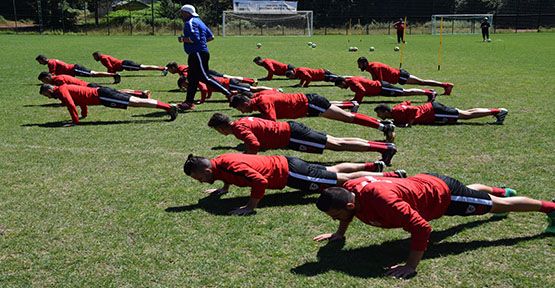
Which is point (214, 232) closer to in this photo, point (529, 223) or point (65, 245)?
point (65, 245)

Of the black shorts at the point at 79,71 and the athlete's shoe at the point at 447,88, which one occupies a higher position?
the black shorts at the point at 79,71

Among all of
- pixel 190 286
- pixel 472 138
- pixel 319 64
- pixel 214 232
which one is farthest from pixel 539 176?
pixel 319 64

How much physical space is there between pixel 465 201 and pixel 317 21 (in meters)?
61.3

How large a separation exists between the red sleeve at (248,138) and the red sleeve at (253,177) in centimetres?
121

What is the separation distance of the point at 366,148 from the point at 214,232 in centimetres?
312

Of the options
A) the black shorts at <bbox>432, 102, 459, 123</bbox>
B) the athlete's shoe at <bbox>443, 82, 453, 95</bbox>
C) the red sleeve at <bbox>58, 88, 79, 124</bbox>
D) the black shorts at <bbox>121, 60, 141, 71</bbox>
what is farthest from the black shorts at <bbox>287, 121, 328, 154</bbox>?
the black shorts at <bbox>121, 60, 141, 71</bbox>

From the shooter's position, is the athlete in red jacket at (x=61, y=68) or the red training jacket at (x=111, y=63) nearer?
the athlete in red jacket at (x=61, y=68)

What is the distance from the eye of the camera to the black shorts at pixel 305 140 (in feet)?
24.4

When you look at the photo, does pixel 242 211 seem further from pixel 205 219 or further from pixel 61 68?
pixel 61 68

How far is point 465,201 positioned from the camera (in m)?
5.00

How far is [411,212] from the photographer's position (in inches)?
175

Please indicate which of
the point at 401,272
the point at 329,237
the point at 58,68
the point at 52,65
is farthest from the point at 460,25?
the point at 401,272

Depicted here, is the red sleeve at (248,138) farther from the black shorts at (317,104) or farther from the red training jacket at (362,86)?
the red training jacket at (362,86)

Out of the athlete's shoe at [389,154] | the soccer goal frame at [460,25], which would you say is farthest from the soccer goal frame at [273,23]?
the athlete's shoe at [389,154]
